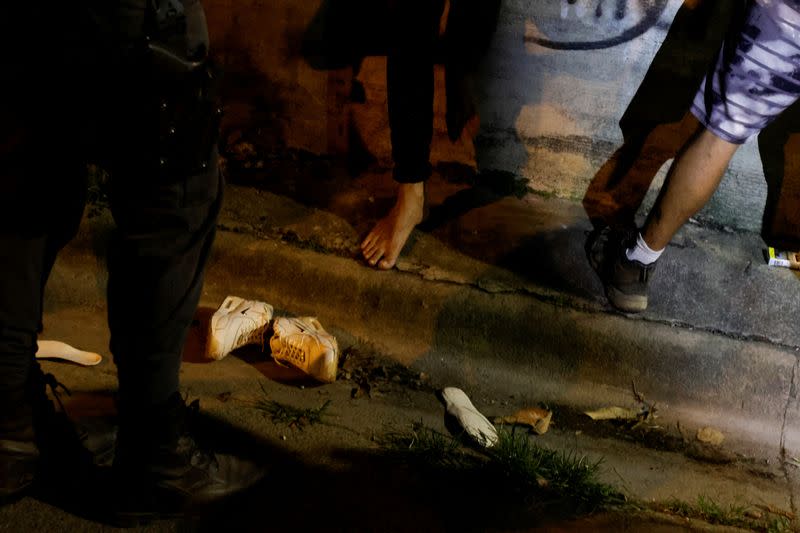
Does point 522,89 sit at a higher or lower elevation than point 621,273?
higher

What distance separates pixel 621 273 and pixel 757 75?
3.02 feet

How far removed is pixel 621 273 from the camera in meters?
3.03

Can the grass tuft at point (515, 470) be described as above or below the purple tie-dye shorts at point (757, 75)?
below

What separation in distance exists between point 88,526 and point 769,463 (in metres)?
2.42

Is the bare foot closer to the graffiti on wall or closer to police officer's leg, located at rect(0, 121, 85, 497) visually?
the graffiti on wall

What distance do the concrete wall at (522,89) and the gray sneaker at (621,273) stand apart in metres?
0.46

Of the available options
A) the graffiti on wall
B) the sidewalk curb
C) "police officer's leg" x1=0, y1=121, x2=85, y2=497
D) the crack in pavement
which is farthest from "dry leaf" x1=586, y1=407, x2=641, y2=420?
"police officer's leg" x1=0, y1=121, x2=85, y2=497

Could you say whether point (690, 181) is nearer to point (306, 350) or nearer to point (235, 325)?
point (306, 350)

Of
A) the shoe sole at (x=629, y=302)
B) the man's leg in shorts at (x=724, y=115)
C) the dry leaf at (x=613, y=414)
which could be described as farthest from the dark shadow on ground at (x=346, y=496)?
the man's leg in shorts at (x=724, y=115)

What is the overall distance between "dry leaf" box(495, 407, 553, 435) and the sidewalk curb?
127mm

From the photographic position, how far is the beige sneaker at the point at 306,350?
8.68ft

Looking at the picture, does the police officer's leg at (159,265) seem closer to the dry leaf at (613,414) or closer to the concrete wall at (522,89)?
the dry leaf at (613,414)

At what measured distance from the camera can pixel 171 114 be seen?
1.53m

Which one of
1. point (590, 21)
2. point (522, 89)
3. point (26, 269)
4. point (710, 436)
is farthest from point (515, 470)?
point (590, 21)
